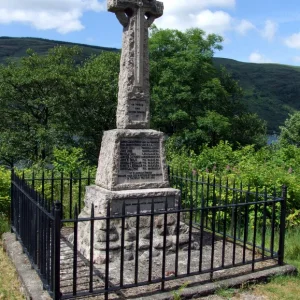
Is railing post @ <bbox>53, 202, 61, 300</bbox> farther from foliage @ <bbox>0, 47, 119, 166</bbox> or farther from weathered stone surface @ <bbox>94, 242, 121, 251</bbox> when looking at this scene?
foliage @ <bbox>0, 47, 119, 166</bbox>

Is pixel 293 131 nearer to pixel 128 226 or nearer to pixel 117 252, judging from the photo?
pixel 128 226

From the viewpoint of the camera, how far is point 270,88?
93.8m

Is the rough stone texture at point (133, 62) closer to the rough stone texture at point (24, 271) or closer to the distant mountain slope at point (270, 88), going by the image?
the rough stone texture at point (24, 271)

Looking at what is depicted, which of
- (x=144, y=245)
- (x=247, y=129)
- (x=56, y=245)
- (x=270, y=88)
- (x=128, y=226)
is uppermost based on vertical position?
(x=270, y=88)

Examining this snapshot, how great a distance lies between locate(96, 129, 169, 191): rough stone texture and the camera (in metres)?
5.10

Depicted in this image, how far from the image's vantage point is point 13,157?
20.2m

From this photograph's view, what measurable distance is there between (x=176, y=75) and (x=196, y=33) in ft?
11.7

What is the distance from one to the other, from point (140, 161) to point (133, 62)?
141 cm

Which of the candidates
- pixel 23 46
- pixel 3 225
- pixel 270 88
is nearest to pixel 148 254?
pixel 3 225

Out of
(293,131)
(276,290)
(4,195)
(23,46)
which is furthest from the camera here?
(23,46)

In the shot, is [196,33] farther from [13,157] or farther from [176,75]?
[13,157]

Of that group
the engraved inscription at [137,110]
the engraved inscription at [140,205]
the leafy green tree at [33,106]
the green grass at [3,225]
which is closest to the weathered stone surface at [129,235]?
the engraved inscription at [140,205]

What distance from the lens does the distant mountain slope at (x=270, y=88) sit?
6169 cm

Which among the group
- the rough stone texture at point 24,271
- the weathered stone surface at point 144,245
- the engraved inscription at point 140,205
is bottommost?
the rough stone texture at point 24,271
